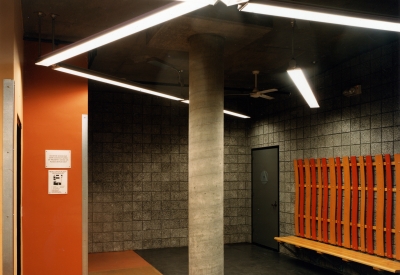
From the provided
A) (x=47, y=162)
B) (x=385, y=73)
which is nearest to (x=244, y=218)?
(x=385, y=73)

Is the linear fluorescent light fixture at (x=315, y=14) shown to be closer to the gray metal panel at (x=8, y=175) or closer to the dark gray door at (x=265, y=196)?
the gray metal panel at (x=8, y=175)

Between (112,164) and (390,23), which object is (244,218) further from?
(390,23)

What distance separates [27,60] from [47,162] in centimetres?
124

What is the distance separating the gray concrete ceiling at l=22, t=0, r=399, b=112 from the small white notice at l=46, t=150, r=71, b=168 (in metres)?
1.44

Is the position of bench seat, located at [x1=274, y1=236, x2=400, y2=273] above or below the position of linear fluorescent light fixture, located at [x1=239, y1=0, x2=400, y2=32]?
below

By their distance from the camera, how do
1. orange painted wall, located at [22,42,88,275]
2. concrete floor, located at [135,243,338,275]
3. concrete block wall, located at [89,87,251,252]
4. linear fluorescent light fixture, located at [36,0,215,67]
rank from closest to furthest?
linear fluorescent light fixture, located at [36,0,215,67]
orange painted wall, located at [22,42,88,275]
concrete floor, located at [135,243,338,275]
concrete block wall, located at [89,87,251,252]

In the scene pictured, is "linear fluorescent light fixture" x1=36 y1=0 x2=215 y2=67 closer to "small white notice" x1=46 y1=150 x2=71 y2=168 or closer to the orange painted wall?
the orange painted wall

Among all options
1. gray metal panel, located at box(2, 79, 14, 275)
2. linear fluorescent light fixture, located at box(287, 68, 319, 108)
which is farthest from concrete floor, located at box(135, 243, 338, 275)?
gray metal panel, located at box(2, 79, 14, 275)

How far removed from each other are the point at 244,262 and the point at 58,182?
3774 mm

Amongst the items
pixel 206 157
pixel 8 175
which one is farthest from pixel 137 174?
pixel 8 175

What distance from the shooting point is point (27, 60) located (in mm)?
4832

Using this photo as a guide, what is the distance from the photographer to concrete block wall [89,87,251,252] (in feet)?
26.3

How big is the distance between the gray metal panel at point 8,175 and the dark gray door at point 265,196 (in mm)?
6162

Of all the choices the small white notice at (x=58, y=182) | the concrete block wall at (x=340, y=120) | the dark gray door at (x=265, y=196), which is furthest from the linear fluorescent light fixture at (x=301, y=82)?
the dark gray door at (x=265, y=196)
